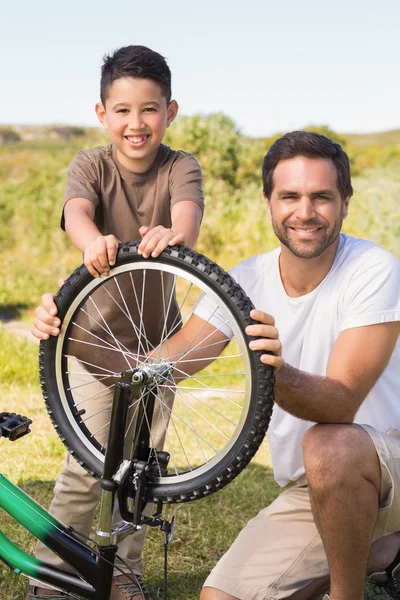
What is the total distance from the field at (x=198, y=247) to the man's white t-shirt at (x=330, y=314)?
2.51 feet

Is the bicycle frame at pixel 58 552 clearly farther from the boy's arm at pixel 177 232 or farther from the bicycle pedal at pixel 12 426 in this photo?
the boy's arm at pixel 177 232

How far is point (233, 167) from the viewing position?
9.07 m

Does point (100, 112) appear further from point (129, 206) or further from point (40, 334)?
point (40, 334)

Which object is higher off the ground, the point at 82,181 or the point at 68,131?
the point at 68,131

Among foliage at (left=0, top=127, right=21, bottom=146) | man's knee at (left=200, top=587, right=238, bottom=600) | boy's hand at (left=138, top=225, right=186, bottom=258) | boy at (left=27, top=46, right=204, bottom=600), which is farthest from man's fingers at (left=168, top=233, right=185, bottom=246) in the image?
foliage at (left=0, top=127, right=21, bottom=146)

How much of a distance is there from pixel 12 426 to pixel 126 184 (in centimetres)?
96

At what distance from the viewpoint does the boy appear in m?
2.61

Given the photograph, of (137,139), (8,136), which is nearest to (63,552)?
(137,139)

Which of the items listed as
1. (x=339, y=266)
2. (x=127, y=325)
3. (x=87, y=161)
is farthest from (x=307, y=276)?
(x=87, y=161)

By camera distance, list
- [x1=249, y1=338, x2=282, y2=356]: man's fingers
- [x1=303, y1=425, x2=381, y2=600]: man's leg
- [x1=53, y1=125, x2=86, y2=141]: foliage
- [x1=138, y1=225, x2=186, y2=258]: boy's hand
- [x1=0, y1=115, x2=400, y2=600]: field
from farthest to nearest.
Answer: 1. [x1=53, y1=125, x2=86, y2=141]: foliage
2. [x1=0, y1=115, x2=400, y2=600]: field
3. [x1=303, y1=425, x2=381, y2=600]: man's leg
4. [x1=138, y1=225, x2=186, y2=258]: boy's hand
5. [x1=249, y1=338, x2=282, y2=356]: man's fingers

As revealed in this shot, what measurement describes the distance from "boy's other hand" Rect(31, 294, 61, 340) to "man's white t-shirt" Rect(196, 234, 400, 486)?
51 cm

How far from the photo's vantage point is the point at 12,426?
2271mm

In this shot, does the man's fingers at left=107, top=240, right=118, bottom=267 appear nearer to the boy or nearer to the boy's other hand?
the boy's other hand

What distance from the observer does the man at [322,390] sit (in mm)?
2158
